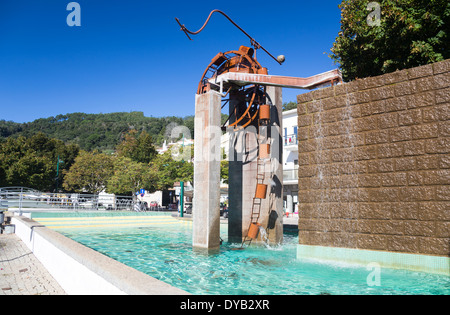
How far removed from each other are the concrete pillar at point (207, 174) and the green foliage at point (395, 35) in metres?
8.16

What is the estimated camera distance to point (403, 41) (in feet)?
46.0

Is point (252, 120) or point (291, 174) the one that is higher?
point (252, 120)

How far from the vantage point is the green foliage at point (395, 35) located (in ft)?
42.9

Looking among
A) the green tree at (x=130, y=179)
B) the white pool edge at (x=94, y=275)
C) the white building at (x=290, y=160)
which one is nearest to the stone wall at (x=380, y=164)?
the white pool edge at (x=94, y=275)

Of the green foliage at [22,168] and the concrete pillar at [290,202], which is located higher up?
the green foliage at [22,168]

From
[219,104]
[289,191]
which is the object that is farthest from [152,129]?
[219,104]

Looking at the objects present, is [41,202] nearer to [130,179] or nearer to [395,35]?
[130,179]

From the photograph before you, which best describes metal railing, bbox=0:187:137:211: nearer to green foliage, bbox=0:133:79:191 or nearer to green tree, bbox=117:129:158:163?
green foliage, bbox=0:133:79:191

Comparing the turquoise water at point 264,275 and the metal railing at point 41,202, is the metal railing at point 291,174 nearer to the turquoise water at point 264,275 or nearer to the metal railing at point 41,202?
the metal railing at point 41,202

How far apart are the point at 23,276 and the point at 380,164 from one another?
28.8 feet

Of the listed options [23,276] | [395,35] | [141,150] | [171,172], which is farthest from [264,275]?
[141,150]

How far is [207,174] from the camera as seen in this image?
1184 centimetres

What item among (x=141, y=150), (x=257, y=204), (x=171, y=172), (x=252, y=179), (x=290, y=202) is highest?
(x=141, y=150)
